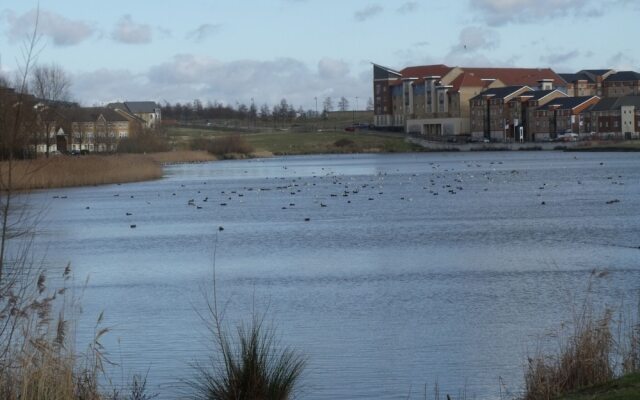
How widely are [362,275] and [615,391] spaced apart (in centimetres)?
1471

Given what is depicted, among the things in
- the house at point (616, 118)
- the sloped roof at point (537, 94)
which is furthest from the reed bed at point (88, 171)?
the sloped roof at point (537, 94)

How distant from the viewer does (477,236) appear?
107 feet

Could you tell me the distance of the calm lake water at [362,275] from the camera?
15.1 meters

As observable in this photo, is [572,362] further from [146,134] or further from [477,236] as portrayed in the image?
[146,134]

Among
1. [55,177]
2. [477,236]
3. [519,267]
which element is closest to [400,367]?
[519,267]

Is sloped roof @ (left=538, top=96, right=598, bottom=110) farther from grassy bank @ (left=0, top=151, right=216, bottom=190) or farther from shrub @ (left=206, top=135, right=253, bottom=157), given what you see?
grassy bank @ (left=0, top=151, right=216, bottom=190)

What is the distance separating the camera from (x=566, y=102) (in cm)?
14625

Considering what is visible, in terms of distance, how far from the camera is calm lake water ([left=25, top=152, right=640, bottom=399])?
15.1 meters

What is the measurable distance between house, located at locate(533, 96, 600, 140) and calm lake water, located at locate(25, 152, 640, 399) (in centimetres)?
9414

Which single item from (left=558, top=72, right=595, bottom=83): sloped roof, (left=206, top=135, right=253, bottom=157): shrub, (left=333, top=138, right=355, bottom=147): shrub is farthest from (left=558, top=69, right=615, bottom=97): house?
(left=206, top=135, right=253, bottom=157): shrub

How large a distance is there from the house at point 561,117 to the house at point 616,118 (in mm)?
1280

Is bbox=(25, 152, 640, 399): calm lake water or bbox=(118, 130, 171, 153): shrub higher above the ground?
bbox=(118, 130, 171, 153): shrub

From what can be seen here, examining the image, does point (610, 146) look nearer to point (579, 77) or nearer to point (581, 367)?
point (579, 77)

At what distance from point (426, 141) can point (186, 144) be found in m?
36.7
